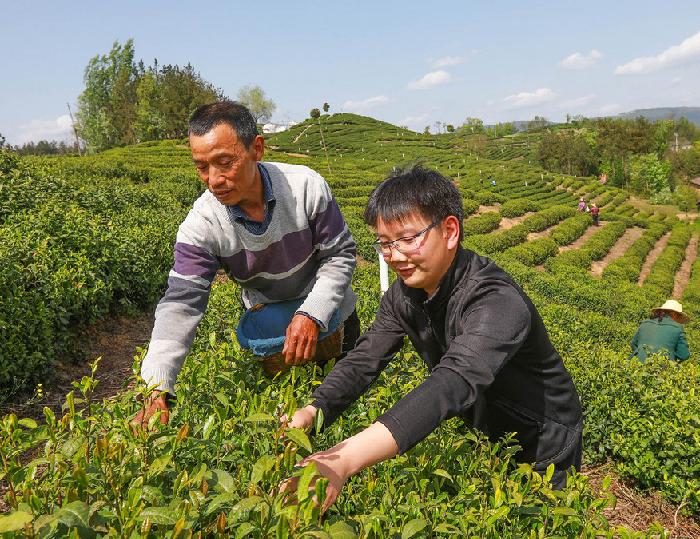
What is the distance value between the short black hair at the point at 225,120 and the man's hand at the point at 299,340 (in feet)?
2.41

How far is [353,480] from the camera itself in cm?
157

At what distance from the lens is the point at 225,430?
4.74 feet

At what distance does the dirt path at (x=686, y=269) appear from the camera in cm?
2584

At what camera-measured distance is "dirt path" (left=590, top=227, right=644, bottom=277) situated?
2666 cm

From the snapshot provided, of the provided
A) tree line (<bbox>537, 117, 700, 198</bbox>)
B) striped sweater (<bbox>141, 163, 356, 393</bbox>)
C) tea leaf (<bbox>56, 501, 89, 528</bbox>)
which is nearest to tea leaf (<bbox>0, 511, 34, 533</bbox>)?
tea leaf (<bbox>56, 501, 89, 528</bbox>)

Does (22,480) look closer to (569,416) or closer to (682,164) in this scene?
(569,416)

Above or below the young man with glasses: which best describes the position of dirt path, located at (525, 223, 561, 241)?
below

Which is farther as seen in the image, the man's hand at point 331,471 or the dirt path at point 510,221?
the dirt path at point 510,221

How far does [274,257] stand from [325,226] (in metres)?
0.28

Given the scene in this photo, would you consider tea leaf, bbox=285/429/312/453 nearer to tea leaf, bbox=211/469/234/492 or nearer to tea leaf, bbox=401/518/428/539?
tea leaf, bbox=211/469/234/492

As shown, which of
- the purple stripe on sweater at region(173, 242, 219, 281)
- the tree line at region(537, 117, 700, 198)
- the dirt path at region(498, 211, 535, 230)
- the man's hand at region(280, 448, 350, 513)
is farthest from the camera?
the tree line at region(537, 117, 700, 198)

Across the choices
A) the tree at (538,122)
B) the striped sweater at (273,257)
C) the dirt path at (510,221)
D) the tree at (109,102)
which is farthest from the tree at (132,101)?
the tree at (538,122)

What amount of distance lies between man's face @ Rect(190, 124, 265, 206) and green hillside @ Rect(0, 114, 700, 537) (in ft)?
2.21

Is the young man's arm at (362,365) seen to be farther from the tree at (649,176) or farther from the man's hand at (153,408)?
the tree at (649,176)
